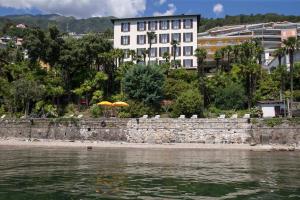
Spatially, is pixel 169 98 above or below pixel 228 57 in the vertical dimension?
below

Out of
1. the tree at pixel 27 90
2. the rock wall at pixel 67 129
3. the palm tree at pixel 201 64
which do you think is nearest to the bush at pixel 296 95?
the palm tree at pixel 201 64

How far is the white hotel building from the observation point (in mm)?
92750

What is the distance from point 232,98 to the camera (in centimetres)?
6950

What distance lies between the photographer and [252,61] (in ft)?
243

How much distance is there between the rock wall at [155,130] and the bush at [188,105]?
3684 millimetres

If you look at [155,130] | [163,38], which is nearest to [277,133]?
[155,130]

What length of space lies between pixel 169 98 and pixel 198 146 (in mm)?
16511

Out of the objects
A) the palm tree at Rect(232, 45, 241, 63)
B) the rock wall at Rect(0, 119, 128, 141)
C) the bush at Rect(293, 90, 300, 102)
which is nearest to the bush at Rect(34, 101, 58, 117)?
the rock wall at Rect(0, 119, 128, 141)

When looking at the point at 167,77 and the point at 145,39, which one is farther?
the point at 145,39

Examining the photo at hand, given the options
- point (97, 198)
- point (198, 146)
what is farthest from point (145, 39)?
point (97, 198)

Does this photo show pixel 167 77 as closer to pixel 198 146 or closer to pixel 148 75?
pixel 148 75

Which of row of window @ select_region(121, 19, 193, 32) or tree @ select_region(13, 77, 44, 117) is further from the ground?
row of window @ select_region(121, 19, 193, 32)

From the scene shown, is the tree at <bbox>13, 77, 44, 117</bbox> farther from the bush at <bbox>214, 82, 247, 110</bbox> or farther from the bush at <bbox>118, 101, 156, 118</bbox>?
the bush at <bbox>214, 82, 247, 110</bbox>

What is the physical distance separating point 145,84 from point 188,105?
8.70 meters
